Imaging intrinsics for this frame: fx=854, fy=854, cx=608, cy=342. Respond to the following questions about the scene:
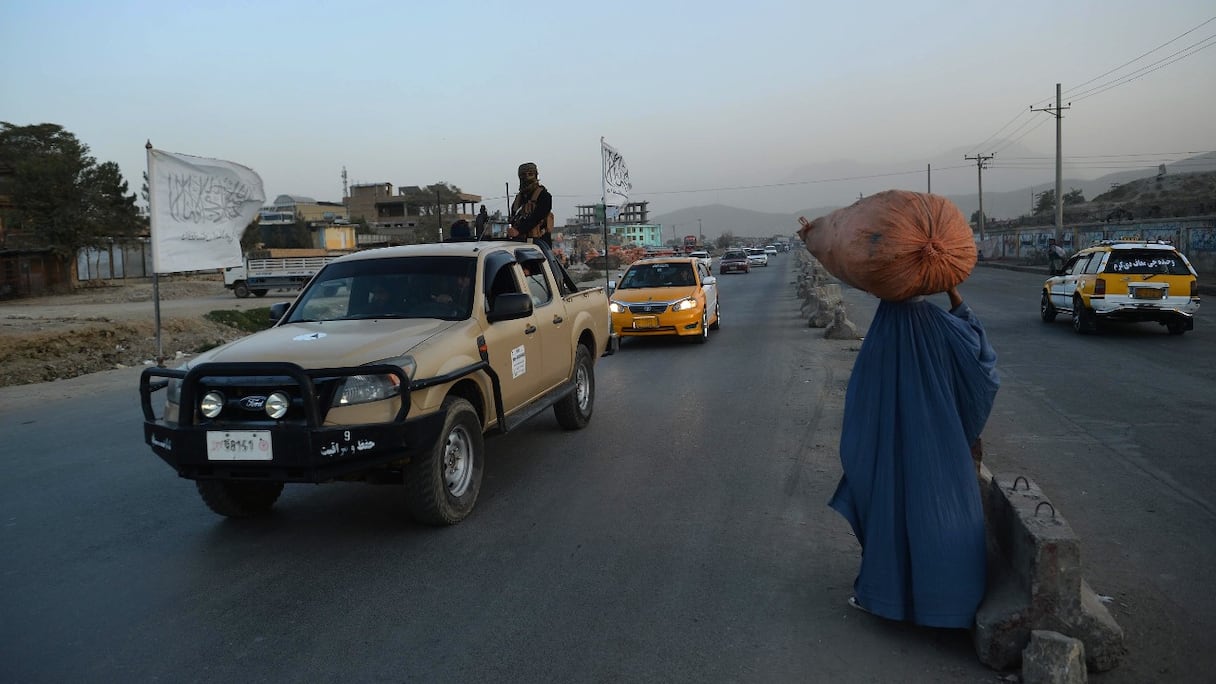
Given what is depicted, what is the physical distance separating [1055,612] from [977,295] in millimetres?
25560

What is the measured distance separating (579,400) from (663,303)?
7154mm

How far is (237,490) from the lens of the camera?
19.2 feet

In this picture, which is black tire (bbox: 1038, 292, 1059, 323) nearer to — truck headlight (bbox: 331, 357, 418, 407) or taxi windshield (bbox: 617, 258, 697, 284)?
taxi windshield (bbox: 617, 258, 697, 284)

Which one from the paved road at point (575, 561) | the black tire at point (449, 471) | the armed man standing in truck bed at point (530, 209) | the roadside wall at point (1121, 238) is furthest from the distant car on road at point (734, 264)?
the black tire at point (449, 471)

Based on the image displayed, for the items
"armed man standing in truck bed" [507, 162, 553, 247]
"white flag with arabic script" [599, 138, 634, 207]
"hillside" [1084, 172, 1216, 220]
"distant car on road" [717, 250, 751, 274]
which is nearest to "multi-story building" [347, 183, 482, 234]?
"distant car on road" [717, 250, 751, 274]

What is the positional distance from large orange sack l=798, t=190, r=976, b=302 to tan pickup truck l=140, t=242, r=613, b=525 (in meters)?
2.70

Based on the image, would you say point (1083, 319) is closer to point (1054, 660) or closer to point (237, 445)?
point (1054, 660)

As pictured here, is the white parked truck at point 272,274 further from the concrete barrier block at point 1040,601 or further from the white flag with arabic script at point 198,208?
the concrete barrier block at point 1040,601

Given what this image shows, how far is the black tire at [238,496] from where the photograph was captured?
18.8 feet

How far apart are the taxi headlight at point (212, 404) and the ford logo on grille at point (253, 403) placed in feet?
0.44

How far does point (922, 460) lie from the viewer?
3.71m

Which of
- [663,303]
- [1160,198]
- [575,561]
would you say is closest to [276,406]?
[575,561]

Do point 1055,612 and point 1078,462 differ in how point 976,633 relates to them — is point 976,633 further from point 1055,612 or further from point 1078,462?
point 1078,462

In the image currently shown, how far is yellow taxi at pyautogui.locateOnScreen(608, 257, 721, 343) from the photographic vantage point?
15.5 metres
